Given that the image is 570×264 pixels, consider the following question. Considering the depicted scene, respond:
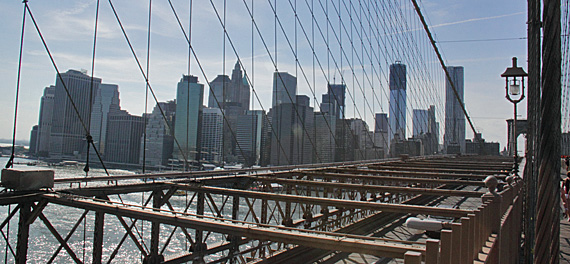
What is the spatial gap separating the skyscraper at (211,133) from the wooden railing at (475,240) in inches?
569

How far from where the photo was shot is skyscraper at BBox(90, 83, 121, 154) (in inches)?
583

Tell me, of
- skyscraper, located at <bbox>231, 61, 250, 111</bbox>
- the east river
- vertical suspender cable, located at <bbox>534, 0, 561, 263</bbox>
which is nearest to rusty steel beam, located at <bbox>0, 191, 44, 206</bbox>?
vertical suspender cable, located at <bbox>534, 0, 561, 263</bbox>

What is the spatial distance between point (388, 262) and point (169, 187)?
4.20 metres

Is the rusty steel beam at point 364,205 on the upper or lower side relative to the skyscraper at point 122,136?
lower

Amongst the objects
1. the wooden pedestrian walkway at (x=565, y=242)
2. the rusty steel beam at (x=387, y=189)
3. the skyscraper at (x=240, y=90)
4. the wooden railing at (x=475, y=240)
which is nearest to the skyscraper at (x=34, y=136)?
the rusty steel beam at (x=387, y=189)

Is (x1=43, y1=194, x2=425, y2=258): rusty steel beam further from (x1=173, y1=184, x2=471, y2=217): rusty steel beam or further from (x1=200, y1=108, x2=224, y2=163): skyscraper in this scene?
(x1=200, y1=108, x2=224, y2=163): skyscraper

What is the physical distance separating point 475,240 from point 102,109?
1497cm

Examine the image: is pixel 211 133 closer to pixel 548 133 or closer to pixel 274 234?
pixel 274 234

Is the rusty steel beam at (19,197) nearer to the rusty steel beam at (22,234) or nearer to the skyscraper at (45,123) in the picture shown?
the rusty steel beam at (22,234)

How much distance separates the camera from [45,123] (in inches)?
526

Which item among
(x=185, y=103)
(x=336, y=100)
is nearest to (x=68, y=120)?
(x=185, y=103)

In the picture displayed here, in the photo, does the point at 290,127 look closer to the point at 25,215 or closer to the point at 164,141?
the point at 164,141

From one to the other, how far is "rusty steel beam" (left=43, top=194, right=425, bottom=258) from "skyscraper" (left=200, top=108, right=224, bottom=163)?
13644 millimetres

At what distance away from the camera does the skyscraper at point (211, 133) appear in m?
17.6
